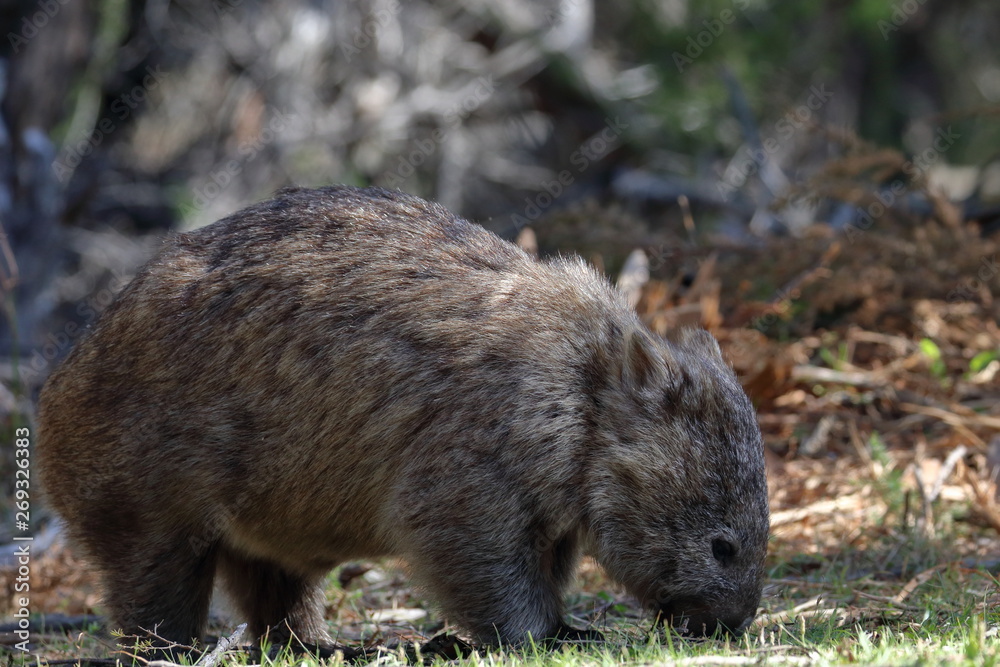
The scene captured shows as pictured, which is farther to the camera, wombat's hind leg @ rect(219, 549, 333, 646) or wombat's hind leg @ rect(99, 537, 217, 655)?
wombat's hind leg @ rect(219, 549, 333, 646)

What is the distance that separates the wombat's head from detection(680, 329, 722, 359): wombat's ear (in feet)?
1.14

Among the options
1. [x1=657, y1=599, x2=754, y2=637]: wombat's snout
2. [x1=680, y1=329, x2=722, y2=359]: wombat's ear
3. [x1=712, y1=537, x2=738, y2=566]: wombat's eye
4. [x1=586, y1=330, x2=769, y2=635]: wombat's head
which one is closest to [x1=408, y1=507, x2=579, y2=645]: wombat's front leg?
[x1=586, y1=330, x2=769, y2=635]: wombat's head

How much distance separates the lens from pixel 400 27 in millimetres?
11031

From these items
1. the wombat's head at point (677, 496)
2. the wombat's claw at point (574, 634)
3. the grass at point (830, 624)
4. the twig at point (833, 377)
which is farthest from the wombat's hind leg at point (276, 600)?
A: the twig at point (833, 377)

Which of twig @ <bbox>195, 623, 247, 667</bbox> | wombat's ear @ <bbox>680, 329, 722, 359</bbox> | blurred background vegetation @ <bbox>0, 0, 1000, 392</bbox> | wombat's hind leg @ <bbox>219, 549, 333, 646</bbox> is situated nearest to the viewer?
twig @ <bbox>195, 623, 247, 667</bbox>

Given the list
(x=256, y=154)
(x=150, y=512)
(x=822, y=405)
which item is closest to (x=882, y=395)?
(x=822, y=405)

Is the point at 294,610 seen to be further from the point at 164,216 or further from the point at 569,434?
the point at 164,216

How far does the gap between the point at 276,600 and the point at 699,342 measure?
1898mm

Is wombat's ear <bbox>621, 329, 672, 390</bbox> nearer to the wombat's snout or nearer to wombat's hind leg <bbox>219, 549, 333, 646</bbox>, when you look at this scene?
the wombat's snout

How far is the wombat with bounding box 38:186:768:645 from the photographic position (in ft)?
11.5

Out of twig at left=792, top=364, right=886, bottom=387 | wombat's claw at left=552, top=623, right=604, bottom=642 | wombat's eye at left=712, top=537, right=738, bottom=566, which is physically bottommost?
twig at left=792, top=364, right=886, bottom=387

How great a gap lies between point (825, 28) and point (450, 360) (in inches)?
422

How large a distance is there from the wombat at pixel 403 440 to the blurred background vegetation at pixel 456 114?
11.5ft

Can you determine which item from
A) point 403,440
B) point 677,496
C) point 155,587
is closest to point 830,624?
point 677,496
